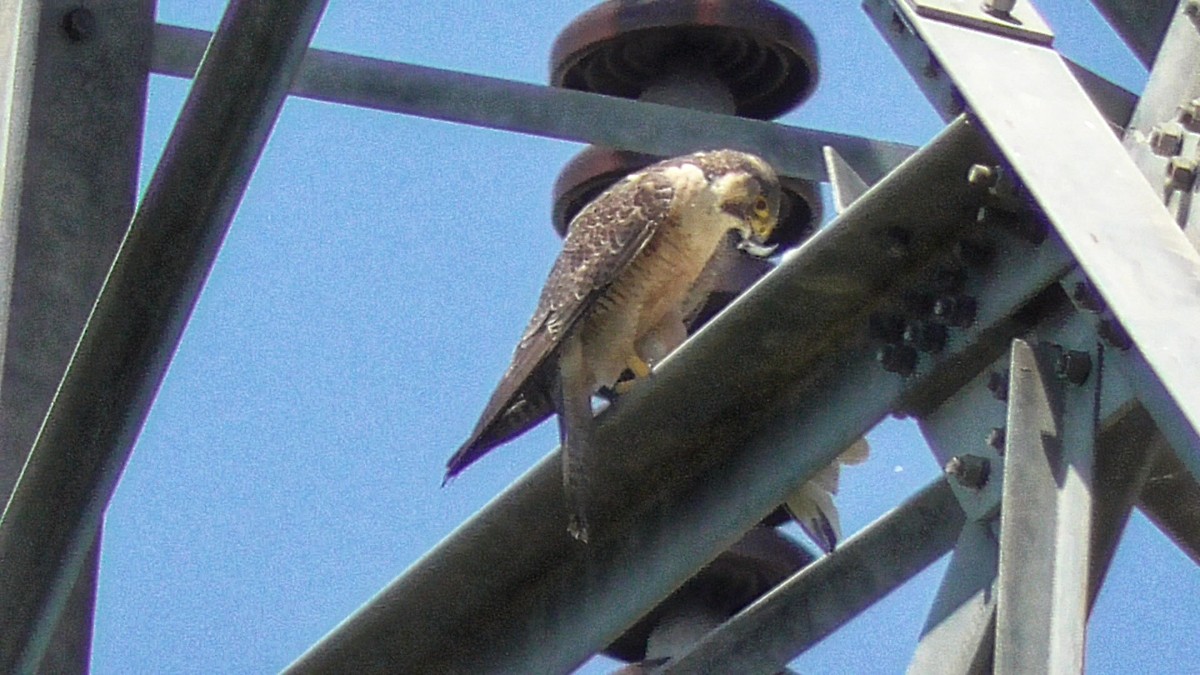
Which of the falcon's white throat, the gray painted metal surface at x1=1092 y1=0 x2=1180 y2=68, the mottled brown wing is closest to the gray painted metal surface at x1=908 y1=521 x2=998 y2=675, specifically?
the mottled brown wing

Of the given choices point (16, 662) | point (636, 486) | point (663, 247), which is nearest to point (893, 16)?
point (636, 486)

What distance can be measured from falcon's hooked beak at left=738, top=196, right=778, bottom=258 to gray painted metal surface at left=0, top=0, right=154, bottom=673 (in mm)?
1335

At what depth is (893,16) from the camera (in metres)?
3.01

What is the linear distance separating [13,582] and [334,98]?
1.49 meters

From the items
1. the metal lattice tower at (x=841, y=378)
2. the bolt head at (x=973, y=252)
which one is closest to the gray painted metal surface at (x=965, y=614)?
the metal lattice tower at (x=841, y=378)

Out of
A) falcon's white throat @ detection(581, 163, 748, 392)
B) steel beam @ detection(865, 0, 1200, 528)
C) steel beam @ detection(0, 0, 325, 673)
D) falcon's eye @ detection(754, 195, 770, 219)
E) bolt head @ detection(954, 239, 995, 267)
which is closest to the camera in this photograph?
steel beam @ detection(865, 0, 1200, 528)

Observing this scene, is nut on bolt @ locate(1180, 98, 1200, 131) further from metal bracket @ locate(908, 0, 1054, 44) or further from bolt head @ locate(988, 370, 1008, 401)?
bolt head @ locate(988, 370, 1008, 401)

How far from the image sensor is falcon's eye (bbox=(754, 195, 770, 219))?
170 inches

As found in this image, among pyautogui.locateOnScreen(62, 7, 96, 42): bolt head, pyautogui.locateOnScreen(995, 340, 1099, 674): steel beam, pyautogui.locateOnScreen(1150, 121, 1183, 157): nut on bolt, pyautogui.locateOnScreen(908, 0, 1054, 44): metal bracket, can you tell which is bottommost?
pyautogui.locateOnScreen(995, 340, 1099, 674): steel beam

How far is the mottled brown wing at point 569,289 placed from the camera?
351 cm

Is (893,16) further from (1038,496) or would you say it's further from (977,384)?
(1038,496)

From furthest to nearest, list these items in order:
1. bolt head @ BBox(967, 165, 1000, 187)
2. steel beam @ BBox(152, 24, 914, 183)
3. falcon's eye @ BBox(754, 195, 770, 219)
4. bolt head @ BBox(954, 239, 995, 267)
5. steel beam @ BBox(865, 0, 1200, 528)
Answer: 1. falcon's eye @ BBox(754, 195, 770, 219)
2. steel beam @ BBox(152, 24, 914, 183)
3. bolt head @ BBox(954, 239, 995, 267)
4. bolt head @ BBox(967, 165, 1000, 187)
5. steel beam @ BBox(865, 0, 1200, 528)

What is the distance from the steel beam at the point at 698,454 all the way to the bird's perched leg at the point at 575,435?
0.04m

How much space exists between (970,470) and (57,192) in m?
1.70
